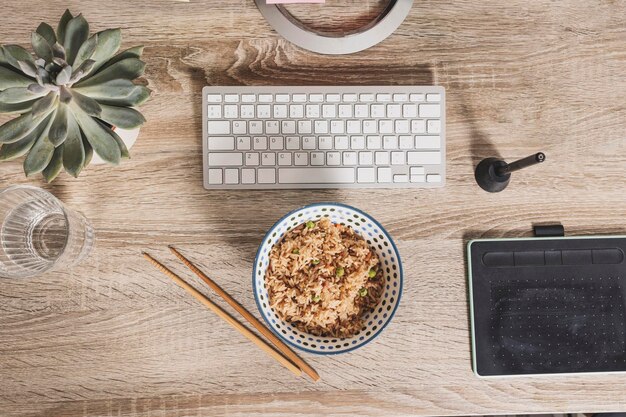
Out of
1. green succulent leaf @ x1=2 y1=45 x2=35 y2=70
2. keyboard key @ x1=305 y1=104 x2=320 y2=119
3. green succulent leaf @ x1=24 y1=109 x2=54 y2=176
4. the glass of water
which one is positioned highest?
green succulent leaf @ x1=2 y1=45 x2=35 y2=70

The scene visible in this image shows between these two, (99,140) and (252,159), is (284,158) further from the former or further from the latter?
(99,140)

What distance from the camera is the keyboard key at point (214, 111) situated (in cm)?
86

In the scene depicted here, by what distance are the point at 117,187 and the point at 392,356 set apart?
0.55 metres

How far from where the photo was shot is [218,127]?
0.86 m

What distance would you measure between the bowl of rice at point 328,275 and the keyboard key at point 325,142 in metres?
0.13

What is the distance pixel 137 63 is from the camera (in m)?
0.71

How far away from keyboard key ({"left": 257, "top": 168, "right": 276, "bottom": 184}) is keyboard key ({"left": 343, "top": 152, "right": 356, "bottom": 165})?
12 centimetres

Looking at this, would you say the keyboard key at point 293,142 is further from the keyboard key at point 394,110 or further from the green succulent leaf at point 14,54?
the green succulent leaf at point 14,54

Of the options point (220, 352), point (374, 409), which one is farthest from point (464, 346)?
point (220, 352)

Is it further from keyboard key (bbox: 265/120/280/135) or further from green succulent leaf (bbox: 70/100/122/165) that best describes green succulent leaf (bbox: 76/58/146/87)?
keyboard key (bbox: 265/120/280/135)

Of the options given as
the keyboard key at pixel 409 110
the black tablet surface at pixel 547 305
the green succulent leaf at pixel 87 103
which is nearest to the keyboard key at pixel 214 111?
the green succulent leaf at pixel 87 103

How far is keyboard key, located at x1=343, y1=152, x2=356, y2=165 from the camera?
2.86ft

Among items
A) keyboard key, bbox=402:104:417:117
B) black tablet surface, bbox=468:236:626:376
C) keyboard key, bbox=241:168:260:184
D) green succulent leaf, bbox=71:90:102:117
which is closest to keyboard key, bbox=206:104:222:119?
keyboard key, bbox=241:168:260:184

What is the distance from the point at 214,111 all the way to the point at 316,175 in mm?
202
